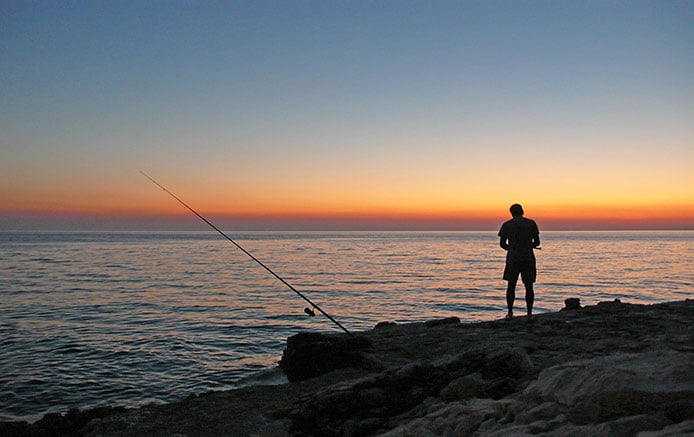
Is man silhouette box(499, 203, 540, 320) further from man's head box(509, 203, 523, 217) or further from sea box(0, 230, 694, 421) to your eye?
sea box(0, 230, 694, 421)

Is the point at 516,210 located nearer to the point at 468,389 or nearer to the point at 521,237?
the point at 521,237

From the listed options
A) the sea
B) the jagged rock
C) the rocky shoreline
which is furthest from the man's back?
the sea

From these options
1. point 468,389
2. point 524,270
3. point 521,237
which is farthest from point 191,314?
point 468,389

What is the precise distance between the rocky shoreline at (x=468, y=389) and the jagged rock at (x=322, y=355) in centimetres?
2

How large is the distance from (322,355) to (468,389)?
328 cm

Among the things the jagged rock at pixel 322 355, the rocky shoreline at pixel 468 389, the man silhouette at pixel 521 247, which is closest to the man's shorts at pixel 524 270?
the man silhouette at pixel 521 247

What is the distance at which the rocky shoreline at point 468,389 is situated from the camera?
2.86m

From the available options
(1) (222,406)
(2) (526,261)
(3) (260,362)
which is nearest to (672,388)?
(1) (222,406)

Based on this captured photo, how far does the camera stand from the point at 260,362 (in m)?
10.3

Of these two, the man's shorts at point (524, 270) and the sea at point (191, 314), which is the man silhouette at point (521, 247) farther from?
the sea at point (191, 314)

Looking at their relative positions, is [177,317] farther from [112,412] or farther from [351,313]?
[112,412]

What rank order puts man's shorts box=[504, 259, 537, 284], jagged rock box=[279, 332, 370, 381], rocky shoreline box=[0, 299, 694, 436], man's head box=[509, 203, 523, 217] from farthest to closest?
man's head box=[509, 203, 523, 217]
man's shorts box=[504, 259, 537, 284]
jagged rock box=[279, 332, 370, 381]
rocky shoreline box=[0, 299, 694, 436]

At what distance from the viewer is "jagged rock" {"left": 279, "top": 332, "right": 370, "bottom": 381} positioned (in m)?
6.96

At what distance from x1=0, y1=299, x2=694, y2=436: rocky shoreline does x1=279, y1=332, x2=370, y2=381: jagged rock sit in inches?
0.7
